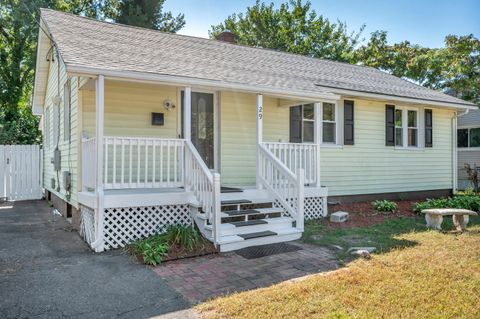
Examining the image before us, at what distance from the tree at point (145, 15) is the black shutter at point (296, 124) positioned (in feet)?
50.4

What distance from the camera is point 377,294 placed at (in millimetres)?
3957

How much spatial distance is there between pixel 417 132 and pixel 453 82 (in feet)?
42.5

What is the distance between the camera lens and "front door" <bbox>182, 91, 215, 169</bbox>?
8430 millimetres

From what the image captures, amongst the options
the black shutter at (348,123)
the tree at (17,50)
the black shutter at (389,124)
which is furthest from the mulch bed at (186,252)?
the tree at (17,50)

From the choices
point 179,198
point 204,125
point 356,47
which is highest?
point 356,47

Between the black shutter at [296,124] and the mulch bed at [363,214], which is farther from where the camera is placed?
the black shutter at [296,124]

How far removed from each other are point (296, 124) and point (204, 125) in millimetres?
2646

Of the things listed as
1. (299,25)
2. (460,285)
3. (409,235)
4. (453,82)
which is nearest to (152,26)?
(299,25)

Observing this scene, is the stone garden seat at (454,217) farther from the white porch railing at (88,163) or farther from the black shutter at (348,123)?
the white porch railing at (88,163)

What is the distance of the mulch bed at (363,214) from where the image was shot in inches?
320

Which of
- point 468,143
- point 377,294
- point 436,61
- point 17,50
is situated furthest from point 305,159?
point 17,50

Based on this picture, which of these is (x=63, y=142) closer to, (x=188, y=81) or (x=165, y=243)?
(x=188, y=81)

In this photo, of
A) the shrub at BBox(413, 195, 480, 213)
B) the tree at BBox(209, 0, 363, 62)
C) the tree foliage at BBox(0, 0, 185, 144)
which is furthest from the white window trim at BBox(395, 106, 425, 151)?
the tree at BBox(209, 0, 363, 62)

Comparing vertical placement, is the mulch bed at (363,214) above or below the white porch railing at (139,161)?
below
